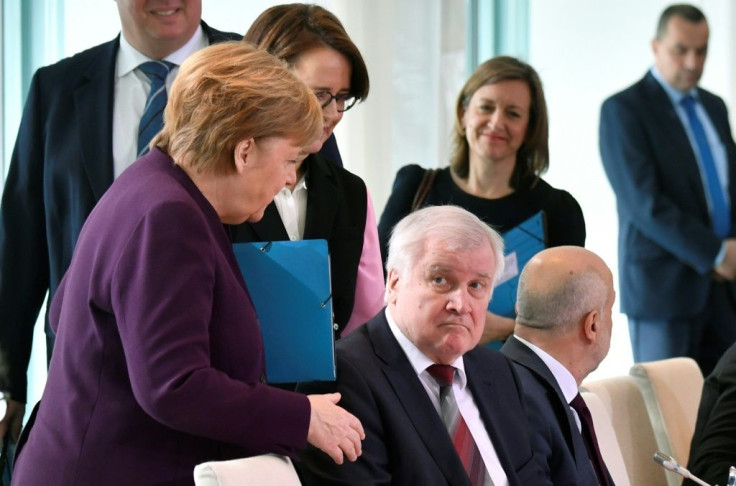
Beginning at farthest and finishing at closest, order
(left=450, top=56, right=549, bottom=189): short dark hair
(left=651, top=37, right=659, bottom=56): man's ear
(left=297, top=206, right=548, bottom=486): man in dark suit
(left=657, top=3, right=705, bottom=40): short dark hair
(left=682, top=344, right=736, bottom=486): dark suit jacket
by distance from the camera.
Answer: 1. (left=657, top=3, right=705, bottom=40): short dark hair
2. (left=651, top=37, right=659, bottom=56): man's ear
3. (left=450, top=56, right=549, bottom=189): short dark hair
4. (left=682, top=344, right=736, bottom=486): dark suit jacket
5. (left=297, top=206, right=548, bottom=486): man in dark suit

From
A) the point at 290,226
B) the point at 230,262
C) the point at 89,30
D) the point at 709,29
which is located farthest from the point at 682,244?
the point at 230,262

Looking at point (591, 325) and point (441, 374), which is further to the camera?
point (591, 325)

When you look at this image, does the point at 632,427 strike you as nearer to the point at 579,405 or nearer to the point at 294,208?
the point at 579,405

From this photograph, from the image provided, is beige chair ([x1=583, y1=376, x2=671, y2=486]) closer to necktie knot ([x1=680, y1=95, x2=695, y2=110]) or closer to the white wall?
necktie knot ([x1=680, y1=95, x2=695, y2=110])

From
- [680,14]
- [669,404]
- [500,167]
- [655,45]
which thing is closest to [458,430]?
[669,404]

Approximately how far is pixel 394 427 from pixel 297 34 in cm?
95

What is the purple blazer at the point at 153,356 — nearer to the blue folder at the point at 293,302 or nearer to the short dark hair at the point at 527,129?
the blue folder at the point at 293,302

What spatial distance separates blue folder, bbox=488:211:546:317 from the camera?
357cm

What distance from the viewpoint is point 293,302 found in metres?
2.13

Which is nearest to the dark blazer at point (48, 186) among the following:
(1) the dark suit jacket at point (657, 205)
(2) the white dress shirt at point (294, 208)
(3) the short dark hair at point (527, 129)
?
(2) the white dress shirt at point (294, 208)

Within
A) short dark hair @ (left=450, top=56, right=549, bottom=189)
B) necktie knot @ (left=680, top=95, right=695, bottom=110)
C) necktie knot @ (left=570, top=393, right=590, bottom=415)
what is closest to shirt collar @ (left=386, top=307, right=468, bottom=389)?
necktie knot @ (left=570, top=393, right=590, bottom=415)

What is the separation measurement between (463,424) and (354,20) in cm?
256

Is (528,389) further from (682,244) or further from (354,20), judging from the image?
(682,244)

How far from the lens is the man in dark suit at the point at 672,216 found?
536 centimetres
